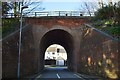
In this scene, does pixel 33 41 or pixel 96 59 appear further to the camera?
pixel 33 41

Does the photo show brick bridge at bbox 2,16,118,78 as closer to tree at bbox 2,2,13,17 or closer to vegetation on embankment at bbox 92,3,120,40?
vegetation on embankment at bbox 92,3,120,40

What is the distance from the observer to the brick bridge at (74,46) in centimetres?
2575

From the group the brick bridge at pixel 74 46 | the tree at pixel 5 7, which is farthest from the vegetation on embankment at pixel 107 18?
the tree at pixel 5 7

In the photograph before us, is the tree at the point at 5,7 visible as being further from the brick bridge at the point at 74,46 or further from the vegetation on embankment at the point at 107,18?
the vegetation on embankment at the point at 107,18

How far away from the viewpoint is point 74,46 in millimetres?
44562

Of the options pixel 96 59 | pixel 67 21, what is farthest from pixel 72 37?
pixel 96 59

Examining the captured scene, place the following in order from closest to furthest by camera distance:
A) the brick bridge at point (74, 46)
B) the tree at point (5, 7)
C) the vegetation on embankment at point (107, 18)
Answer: the brick bridge at point (74, 46)
the vegetation on embankment at point (107, 18)
the tree at point (5, 7)

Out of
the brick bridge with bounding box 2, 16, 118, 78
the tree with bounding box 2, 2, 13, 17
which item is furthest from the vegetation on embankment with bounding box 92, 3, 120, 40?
the tree with bounding box 2, 2, 13, 17

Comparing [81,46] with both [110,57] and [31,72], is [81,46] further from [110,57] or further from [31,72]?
[110,57]

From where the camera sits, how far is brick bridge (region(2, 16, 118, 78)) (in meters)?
25.8

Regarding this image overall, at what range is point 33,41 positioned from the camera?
141ft

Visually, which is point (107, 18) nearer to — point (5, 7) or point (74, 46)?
point (74, 46)

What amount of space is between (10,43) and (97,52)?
8718mm

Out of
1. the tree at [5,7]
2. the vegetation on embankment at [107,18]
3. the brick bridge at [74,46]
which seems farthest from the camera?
the tree at [5,7]
